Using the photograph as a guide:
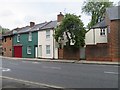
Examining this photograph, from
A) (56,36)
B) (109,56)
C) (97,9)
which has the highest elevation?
(97,9)

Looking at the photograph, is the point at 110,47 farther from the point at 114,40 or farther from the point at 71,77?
the point at 71,77

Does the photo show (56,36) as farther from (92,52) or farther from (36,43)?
(36,43)

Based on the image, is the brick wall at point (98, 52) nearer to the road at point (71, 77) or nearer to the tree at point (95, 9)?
the road at point (71, 77)

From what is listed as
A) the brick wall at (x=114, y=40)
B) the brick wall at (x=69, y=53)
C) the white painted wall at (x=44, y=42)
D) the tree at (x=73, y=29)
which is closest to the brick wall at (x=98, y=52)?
the brick wall at (x=114, y=40)

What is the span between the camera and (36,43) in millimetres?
48406

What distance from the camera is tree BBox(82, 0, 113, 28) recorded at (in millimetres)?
69238

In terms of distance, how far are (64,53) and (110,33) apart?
8.38 m

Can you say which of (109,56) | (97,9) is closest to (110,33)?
(109,56)

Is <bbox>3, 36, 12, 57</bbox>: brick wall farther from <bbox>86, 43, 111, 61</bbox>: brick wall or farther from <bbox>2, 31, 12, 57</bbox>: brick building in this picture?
<bbox>86, 43, 111, 61</bbox>: brick wall

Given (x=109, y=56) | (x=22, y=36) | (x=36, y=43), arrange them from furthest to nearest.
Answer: (x=22, y=36)
(x=36, y=43)
(x=109, y=56)

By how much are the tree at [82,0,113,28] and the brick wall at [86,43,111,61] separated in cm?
3241

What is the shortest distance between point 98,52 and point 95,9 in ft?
122

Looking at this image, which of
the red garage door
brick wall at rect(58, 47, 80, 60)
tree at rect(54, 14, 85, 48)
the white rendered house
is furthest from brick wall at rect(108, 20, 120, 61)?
the red garage door

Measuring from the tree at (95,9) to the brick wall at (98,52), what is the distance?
32414 millimetres
